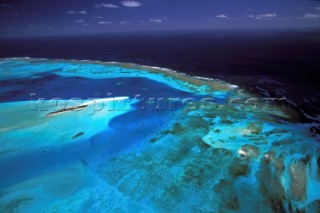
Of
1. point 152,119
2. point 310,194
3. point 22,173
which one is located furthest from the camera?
point 152,119

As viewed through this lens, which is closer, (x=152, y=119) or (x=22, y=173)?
(x=22, y=173)

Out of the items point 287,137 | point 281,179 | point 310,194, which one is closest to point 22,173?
point 281,179

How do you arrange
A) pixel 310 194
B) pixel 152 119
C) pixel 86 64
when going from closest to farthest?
pixel 310 194 → pixel 152 119 → pixel 86 64

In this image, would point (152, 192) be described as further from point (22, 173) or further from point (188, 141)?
point (22, 173)

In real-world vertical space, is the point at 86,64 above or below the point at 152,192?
above

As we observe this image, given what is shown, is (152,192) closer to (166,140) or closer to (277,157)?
(166,140)

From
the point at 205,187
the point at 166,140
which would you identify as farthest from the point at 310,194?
the point at 166,140
